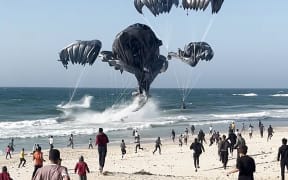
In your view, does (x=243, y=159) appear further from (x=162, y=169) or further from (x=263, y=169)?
(x=162, y=169)

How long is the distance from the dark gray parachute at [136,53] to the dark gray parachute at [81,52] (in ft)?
2.64

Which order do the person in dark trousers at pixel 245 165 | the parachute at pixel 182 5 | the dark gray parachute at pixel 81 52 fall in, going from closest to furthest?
the person in dark trousers at pixel 245 165 → the parachute at pixel 182 5 → the dark gray parachute at pixel 81 52

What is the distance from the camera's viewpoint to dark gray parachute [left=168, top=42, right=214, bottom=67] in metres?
26.0

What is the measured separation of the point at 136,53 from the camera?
24.7 metres

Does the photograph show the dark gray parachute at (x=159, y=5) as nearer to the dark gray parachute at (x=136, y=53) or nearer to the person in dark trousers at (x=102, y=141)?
the dark gray parachute at (x=136, y=53)

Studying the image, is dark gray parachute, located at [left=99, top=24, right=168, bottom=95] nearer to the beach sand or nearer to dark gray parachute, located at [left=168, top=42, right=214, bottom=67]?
dark gray parachute, located at [left=168, top=42, right=214, bottom=67]

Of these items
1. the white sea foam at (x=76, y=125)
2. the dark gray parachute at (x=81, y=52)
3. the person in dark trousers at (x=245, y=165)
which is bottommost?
the person in dark trousers at (x=245, y=165)

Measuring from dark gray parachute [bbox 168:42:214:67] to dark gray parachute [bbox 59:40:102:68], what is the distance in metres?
4.14

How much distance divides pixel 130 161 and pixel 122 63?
4678 mm

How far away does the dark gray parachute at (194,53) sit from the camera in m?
26.0

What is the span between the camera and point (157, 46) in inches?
1003

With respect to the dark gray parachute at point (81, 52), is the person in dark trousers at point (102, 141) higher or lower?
lower

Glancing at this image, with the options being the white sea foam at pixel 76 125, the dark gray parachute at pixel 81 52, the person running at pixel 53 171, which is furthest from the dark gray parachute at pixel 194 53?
the person running at pixel 53 171

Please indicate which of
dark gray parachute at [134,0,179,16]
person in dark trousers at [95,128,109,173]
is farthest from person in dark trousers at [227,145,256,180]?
dark gray parachute at [134,0,179,16]
